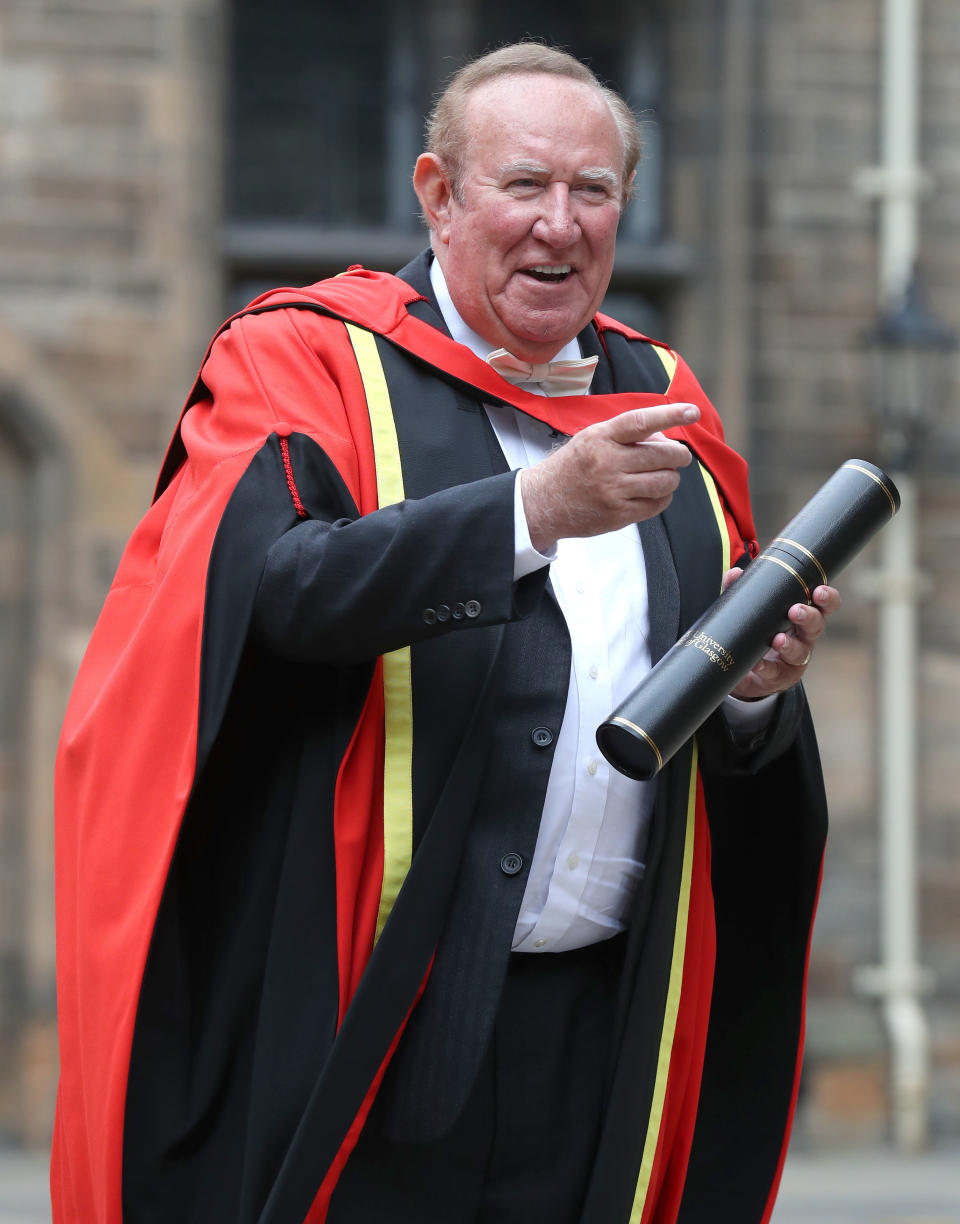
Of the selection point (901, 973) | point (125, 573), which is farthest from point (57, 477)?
point (125, 573)

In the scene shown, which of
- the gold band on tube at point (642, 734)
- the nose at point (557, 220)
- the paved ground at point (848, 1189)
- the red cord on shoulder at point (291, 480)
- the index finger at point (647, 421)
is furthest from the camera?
the paved ground at point (848, 1189)

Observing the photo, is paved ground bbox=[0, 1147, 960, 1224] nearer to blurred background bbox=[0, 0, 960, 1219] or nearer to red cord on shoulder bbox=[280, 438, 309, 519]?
blurred background bbox=[0, 0, 960, 1219]

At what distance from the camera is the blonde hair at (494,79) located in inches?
83.4

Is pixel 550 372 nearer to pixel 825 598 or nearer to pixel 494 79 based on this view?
pixel 494 79

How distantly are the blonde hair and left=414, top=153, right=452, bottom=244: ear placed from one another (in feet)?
0.05

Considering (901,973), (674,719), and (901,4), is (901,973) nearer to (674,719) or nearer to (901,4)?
(901,4)

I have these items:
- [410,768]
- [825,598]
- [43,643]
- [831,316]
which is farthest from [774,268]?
[410,768]

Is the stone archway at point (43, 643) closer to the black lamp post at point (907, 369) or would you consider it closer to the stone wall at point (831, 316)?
the stone wall at point (831, 316)

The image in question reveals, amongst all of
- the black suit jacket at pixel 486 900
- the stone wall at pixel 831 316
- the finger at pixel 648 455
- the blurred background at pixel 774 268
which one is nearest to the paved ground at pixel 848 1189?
the blurred background at pixel 774 268

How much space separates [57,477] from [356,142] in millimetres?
1558

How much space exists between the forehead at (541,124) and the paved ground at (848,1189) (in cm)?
389

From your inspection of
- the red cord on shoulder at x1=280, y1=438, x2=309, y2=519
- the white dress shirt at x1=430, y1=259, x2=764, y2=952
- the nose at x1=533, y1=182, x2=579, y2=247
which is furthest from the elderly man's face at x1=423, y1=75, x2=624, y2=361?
the red cord on shoulder at x1=280, y1=438, x2=309, y2=519

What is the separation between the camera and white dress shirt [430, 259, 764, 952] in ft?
6.66

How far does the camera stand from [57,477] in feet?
18.6
